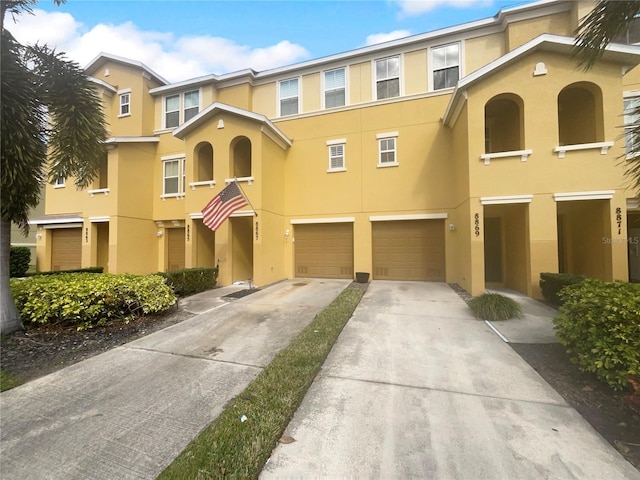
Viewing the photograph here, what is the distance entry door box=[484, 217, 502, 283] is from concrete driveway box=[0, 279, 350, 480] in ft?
30.6

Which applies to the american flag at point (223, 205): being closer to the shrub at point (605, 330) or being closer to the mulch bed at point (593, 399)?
the mulch bed at point (593, 399)

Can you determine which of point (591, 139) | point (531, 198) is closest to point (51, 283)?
point (531, 198)

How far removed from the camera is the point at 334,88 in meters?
12.8

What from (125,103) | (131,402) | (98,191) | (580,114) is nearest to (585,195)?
(580,114)

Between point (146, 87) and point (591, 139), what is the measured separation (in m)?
19.9

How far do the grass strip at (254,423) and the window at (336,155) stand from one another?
9.28 metres

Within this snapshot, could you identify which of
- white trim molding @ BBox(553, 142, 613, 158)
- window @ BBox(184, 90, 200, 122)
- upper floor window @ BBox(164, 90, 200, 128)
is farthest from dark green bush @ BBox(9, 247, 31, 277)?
white trim molding @ BBox(553, 142, 613, 158)

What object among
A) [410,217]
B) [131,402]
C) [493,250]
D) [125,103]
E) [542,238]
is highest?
[125,103]

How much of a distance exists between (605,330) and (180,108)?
17.7m

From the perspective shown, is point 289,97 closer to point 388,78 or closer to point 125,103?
point 388,78

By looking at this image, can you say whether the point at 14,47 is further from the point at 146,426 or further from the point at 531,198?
the point at 531,198

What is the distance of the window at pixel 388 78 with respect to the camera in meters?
12.0

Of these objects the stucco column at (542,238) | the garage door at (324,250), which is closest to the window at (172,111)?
the garage door at (324,250)

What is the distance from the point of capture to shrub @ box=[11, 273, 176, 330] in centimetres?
554
